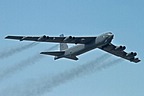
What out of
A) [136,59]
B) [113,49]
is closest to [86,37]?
[113,49]

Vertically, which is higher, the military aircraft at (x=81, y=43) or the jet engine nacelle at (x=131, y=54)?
the military aircraft at (x=81, y=43)

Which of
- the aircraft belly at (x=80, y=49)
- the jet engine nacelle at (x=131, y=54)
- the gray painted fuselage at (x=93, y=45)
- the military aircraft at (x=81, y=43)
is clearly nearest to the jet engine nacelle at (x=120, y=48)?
the military aircraft at (x=81, y=43)

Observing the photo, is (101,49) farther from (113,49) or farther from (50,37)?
(50,37)

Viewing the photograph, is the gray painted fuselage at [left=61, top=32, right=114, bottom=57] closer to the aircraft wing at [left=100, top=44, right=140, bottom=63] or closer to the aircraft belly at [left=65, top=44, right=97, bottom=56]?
the aircraft belly at [left=65, top=44, right=97, bottom=56]

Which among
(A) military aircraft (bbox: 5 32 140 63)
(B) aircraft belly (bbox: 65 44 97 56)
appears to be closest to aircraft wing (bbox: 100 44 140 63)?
(A) military aircraft (bbox: 5 32 140 63)

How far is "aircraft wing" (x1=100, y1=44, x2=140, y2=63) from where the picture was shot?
94125 mm

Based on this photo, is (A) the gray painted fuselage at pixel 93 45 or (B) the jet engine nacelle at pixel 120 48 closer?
(A) the gray painted fuselage at pixel 93 45

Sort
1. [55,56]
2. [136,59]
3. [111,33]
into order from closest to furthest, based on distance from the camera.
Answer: [111,33], [55,56], [136,59]

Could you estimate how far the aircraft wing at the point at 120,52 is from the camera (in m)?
94.1

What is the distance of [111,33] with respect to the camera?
87000 millimetres

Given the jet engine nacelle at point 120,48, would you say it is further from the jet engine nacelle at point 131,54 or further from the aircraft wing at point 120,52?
the jet engine nacelle at point 131,54

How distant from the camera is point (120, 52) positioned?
99.6 meters

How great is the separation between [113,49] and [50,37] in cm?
1419

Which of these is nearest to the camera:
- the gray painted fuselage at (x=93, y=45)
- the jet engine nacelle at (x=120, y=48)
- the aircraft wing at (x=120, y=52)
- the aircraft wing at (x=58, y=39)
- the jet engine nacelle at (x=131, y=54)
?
the gray painted fuselage at (x=93, y=45)
